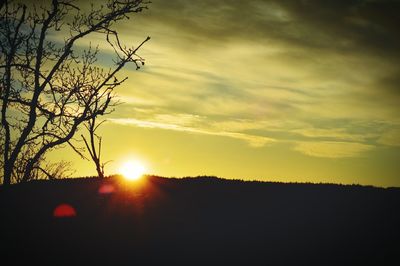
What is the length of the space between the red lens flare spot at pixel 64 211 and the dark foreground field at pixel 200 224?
122 millimetres

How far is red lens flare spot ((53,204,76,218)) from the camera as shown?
39.6 feet

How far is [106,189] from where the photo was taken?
13.6 meters

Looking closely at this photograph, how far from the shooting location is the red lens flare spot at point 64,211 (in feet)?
39.6

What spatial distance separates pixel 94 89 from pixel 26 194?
7.84m

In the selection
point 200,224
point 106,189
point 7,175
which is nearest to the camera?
point 200,224

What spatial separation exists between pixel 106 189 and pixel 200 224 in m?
3.74

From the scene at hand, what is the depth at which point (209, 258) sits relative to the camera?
953 cm

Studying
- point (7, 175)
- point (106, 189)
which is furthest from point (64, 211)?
point (7, 175)

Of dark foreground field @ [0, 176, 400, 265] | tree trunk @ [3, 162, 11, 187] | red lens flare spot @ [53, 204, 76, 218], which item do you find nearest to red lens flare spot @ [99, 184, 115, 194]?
dark foreground field @ [0, 176, 400, 265]

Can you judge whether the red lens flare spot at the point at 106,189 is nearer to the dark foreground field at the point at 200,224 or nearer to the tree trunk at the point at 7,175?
the dark foreground field at the point at 200,224

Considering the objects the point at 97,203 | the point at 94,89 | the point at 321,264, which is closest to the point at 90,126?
the point at 94,89

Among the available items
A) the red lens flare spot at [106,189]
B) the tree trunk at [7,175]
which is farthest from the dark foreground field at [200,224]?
the tree trunk at [7,175]

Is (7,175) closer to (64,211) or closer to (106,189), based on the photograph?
(106,189)

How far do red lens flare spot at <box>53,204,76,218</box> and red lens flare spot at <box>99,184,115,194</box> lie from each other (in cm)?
118
